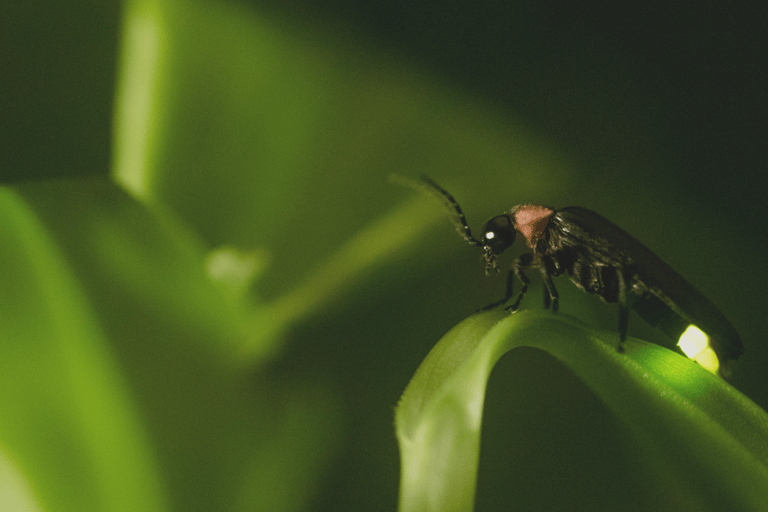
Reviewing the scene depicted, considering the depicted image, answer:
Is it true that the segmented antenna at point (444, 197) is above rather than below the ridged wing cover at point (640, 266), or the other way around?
above

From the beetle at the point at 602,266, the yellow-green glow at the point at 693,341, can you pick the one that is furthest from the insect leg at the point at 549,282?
the yellow-green glow at the point at 693,341

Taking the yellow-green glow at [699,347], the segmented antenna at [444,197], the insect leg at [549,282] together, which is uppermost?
the segmented antenna at [444,197]

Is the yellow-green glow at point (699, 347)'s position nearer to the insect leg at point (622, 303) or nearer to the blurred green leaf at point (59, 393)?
the insect leg at point (622, 303)

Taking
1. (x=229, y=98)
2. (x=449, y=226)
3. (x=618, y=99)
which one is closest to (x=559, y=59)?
(x=618, y=99)

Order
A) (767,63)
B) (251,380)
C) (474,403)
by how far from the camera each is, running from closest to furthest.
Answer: (474,403), (251,380), (767,63)

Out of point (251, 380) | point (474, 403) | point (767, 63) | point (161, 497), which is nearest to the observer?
point (474, 403)

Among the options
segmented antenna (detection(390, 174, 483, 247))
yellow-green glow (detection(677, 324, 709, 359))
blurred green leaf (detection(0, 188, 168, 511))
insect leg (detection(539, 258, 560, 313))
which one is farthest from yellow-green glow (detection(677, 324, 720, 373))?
blurred green leaf (detection(0, 188, 168, 511))

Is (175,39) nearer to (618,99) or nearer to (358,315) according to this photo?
(358,315)

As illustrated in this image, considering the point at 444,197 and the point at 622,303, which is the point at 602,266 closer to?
the point at 622,303
